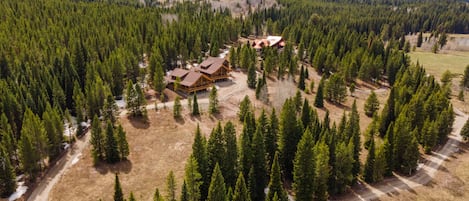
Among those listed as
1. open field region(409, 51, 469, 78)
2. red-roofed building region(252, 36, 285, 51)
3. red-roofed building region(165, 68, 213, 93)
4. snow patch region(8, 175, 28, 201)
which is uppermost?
red-roofed building region(252, 36, 285, 51)

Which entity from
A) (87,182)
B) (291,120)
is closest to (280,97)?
(291,120)

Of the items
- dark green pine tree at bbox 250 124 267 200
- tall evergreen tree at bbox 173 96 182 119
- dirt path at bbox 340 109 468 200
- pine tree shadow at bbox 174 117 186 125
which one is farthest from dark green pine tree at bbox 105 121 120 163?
dirt path at bbox 340 109 468 200

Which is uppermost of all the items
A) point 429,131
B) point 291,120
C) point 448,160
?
point 291,120

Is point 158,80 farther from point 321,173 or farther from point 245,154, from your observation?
point 321,173

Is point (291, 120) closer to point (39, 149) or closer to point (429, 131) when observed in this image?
point (429, 131)

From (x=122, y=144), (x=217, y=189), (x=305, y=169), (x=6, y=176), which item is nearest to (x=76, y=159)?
(x=122, y=144)

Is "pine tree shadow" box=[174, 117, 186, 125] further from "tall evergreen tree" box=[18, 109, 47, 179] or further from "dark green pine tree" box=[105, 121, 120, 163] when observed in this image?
"tall evergreen tree" box=[18, 109, 47, 179]
